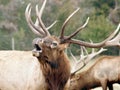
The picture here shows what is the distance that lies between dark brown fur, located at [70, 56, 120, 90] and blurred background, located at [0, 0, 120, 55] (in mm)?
11163

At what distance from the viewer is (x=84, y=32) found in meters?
30.7

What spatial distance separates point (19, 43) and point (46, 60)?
18.7m

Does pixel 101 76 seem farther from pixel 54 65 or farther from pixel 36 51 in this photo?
pixel 36 51

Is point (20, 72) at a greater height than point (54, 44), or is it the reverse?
point (54, 44)

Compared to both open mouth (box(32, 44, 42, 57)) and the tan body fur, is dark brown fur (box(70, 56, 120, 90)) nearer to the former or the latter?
the tan body fur

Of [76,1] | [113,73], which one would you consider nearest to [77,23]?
[76,1]

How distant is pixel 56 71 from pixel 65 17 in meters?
26.4

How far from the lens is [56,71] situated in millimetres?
7832

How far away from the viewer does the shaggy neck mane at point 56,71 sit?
25.3 ft

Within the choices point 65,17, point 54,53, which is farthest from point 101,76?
point 65,17

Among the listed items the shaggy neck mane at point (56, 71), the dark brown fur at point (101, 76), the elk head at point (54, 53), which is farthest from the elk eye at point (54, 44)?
the dark brown fur at point (101, 76)

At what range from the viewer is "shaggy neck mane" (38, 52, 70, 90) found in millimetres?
7719

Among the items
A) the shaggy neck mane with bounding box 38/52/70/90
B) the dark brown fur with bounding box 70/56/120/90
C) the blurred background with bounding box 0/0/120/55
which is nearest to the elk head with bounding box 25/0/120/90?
the shaggy neck mane with bounding box 38/52/70/90

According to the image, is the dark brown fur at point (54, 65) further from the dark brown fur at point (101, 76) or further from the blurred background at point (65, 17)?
the blurred background at point (65, 17)
